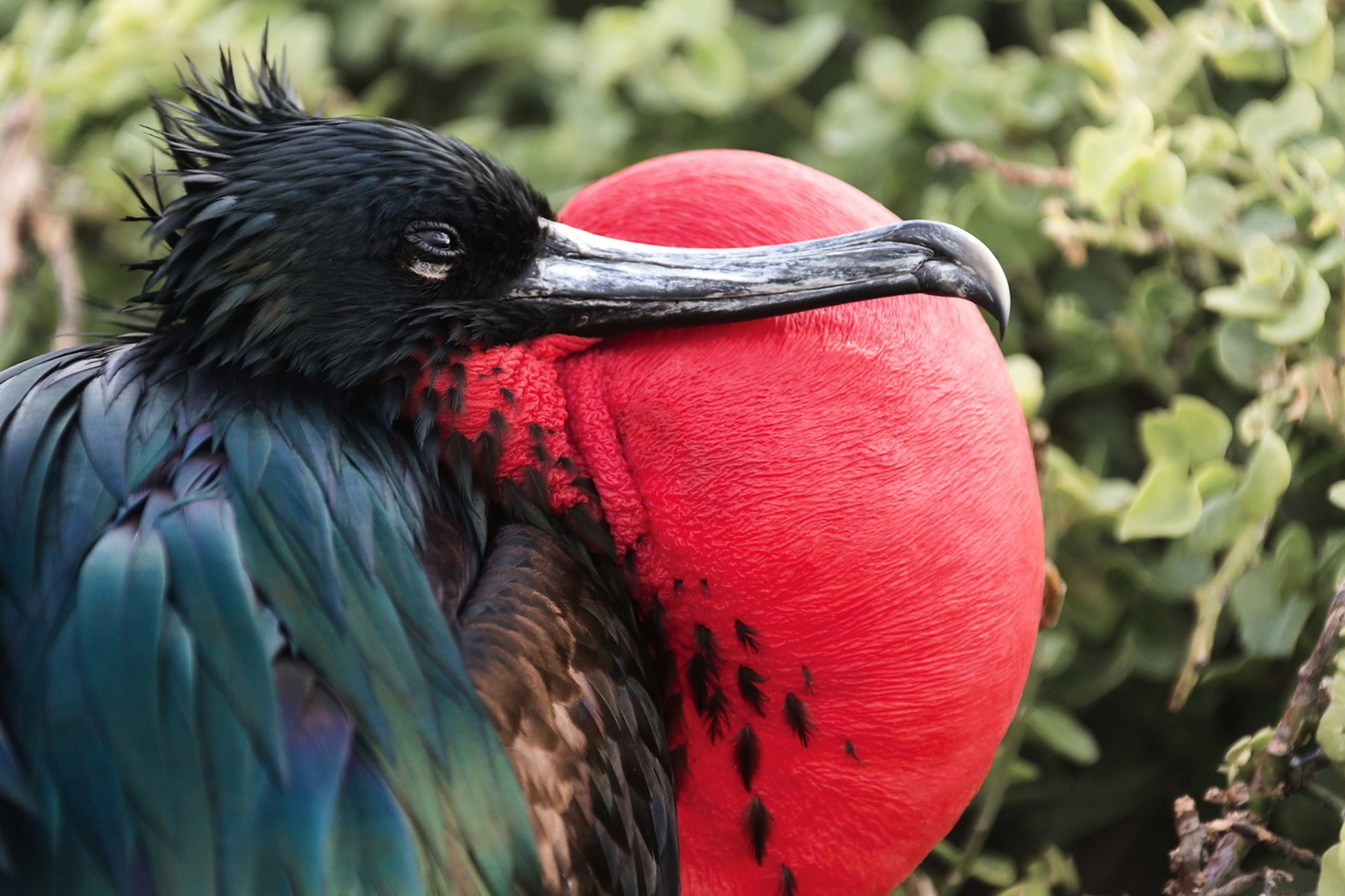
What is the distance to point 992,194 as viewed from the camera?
4.85 feet

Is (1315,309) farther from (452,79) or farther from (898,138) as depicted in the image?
(452,79)

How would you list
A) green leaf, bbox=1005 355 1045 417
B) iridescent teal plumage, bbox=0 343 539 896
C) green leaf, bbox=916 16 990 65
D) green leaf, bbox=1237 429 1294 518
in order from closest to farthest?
iridescent teal plumage, bbox=0 343 539 896
green leaf, bbox=1237 429 1294 518
green leaf, bbox=1005 355 1045 417
green leaf, bbox=916 16 990 65

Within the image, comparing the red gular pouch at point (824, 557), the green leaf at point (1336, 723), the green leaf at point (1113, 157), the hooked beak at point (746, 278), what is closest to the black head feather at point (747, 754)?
the red gular pouch at point (824, 557)

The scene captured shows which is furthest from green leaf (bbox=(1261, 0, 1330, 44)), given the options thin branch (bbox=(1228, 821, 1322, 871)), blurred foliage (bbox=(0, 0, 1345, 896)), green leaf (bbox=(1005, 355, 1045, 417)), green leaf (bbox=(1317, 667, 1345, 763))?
thin branch (bbox=(1228, 821, 1322, 871))

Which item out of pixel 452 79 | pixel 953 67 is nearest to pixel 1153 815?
pixel 953 67

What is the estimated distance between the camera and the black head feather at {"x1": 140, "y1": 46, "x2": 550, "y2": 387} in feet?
3.14

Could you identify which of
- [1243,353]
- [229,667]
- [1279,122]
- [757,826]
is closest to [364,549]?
[229,667]

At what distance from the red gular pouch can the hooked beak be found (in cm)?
3

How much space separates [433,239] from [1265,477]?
67 centimetres

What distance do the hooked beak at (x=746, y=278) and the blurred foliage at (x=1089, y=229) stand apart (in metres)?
0.32

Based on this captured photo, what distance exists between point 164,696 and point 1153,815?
1046 mm

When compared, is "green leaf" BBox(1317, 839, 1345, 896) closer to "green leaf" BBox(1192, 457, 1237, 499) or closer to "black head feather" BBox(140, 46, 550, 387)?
Answer: "green leaf" BBox(1192, 457, 1237, 499)

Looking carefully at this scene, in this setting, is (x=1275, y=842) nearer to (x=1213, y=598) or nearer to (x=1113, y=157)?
(x=1213, y=598)

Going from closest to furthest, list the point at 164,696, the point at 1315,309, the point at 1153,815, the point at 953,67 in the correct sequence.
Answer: the point at 164,696, the point at 1315,309, the point at 1153,815, the point at 953,67
